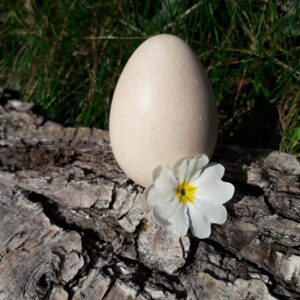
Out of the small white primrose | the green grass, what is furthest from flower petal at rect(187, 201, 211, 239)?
the green grass

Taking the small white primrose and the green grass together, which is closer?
the small white primrose

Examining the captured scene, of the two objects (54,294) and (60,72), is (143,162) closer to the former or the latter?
(54,294)

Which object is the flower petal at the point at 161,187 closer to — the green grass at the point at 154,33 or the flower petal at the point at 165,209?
the flower petal at the point at 165,209

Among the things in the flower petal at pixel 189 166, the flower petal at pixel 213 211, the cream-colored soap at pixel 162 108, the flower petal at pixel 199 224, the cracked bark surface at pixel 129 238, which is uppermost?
the cream-colored soap at pixel 162 108

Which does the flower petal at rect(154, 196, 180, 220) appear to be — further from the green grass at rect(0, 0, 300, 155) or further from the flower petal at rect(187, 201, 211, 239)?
the green grass at rect(0, 0, 300, 155)

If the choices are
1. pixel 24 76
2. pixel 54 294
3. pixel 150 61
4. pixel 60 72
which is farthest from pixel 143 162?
pixel 24 76

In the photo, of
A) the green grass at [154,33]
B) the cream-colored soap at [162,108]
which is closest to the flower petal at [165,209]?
the cream-colored soap at [162,108]
